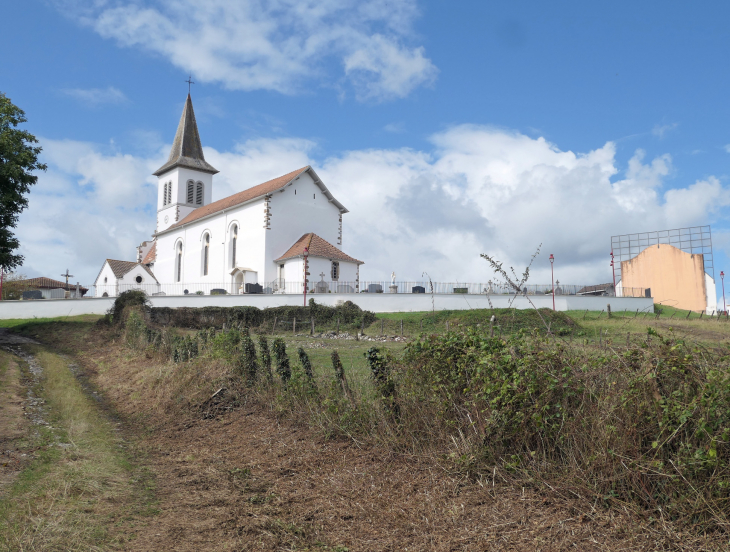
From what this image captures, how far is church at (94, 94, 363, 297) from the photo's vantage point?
39.5 m

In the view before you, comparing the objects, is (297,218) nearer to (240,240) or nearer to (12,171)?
(240,240)

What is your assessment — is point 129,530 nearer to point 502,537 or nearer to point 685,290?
point 502,537

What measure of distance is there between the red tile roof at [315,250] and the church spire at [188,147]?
21.3 metres

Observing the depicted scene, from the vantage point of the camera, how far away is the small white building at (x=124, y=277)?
168ft

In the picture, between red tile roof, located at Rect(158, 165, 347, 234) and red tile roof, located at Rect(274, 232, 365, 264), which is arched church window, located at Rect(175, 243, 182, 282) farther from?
red tile roof, located at Rect(274, 232, 365, 264)

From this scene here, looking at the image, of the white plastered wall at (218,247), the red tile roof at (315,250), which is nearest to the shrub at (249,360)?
the red tile roof at (315,250)

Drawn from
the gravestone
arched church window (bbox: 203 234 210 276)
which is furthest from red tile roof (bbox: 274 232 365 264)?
arched church window (bbox: 203 234 210 276)

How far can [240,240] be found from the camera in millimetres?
43188

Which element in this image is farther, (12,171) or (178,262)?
(178,262)

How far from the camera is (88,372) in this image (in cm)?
1658

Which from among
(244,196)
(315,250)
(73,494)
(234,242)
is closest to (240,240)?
(234,242)

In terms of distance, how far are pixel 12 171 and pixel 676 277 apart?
165 ft

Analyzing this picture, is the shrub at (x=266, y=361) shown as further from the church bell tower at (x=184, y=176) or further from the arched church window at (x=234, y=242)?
the church bell tower at (x=184, y=176)

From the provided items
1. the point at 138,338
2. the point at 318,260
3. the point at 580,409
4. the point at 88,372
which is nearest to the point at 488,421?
the point at 580,409
